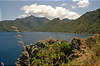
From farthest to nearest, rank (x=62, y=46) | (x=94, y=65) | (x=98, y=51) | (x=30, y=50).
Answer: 1. (x=30, y=50)
2. (x=62, y=46)
3. (x=98, y=51)
4. (x=94, y=65)

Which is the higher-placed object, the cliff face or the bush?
the cliff face

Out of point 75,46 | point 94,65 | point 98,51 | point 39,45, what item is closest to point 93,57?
point 94,65

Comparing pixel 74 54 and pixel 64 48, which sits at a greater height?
pixel 74 54

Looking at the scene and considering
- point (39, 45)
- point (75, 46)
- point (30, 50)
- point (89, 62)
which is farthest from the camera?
point (30, 50)

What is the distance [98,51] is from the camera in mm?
5438

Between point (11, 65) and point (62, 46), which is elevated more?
point (62, 46)

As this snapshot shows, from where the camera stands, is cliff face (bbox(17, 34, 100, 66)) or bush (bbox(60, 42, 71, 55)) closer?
cliff face (bbox(17, 34, 100, 66))

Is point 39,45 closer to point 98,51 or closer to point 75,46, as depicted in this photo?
point 75,46

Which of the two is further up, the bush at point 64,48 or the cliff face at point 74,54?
the cliff face at point 74,54

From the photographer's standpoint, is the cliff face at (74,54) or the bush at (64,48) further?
the bush at (64,48)

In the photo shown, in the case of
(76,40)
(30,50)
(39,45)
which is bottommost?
(30,50)

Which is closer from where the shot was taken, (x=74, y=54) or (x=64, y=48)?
(x=74, y=54)

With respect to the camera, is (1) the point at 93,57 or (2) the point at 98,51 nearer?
(1) the point at 93,57

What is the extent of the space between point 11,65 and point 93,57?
51.1 meters
